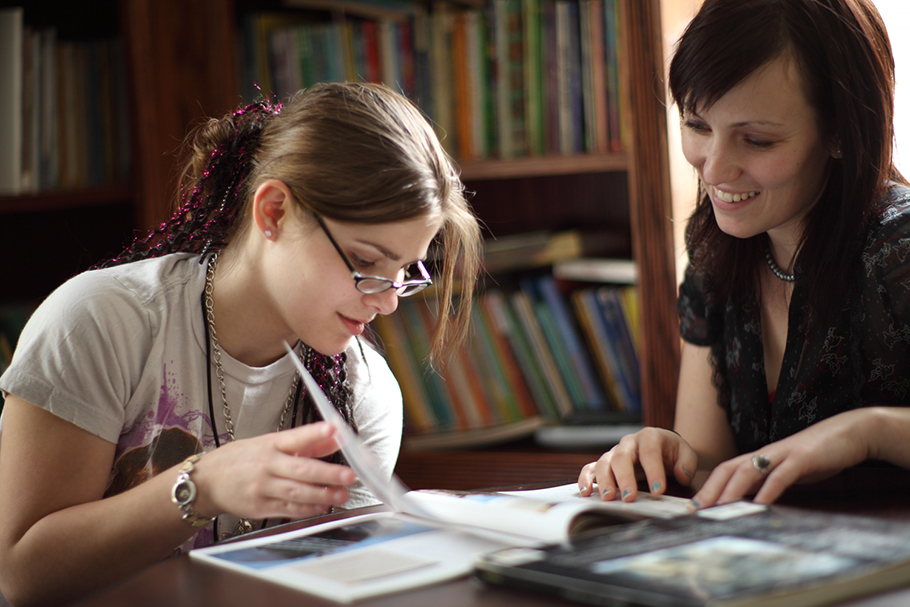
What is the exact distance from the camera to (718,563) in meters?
0.56

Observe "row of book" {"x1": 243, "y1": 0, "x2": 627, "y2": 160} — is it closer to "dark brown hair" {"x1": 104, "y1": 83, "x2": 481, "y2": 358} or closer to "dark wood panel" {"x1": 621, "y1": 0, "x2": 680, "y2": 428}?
"dark wood panel" {"x1": 621, "y1": 0, "x2": 680, "y2": 428}

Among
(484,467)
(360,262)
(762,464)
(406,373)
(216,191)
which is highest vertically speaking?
(216,191)

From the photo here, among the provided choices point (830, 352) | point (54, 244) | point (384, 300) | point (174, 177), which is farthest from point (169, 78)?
point (830, 352)

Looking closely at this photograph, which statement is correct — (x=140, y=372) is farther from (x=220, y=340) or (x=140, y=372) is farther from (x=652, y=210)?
(x=652, y=210)

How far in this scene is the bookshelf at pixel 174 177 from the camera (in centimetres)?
158

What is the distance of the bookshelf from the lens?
1.58m

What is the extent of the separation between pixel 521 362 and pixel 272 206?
945 mm

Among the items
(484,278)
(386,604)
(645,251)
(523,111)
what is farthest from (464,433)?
(386,604)

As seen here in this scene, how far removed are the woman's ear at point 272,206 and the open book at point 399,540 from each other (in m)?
0.35

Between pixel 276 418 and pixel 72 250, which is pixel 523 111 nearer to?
pixel 276 418

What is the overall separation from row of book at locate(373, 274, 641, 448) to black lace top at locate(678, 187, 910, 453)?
506mm

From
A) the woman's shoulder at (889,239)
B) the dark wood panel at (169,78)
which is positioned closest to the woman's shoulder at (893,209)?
the woman's shoulder at (889,239)

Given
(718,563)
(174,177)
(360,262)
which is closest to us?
(718,563)

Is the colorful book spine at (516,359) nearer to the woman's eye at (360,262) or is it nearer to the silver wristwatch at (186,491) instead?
the woman's eye at (360,262)
